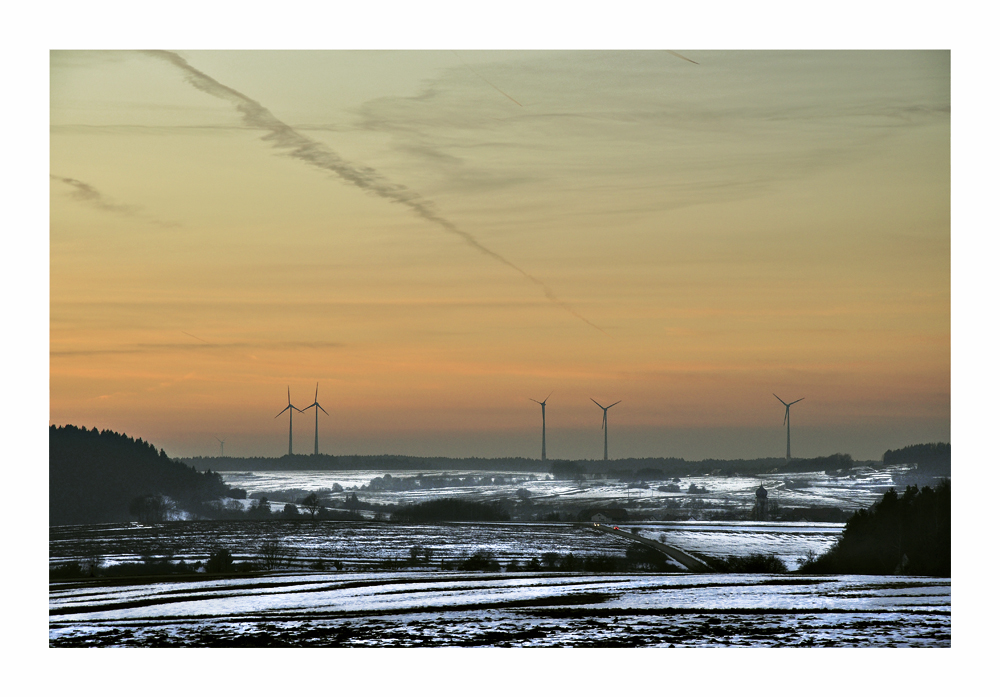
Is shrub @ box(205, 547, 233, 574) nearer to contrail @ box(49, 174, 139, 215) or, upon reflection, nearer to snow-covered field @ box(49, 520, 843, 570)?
snow-covered field @ box(49, 520, 843, 570)

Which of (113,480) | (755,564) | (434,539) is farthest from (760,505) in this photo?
(113,480)

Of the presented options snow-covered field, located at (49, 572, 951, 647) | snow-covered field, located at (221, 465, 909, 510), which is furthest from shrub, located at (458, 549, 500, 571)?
snow-covered field, located at (221, 465, 909, 510)

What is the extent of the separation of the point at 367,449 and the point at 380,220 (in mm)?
Result: 3643

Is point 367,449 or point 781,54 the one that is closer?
point 781,54

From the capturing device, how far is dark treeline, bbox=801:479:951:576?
12250 millimetres

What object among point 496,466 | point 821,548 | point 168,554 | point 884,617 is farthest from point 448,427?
point 884,617

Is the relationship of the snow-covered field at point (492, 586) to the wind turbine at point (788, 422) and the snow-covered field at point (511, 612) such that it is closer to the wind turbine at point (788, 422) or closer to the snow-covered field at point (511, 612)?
the snow-covered field at point (511, 612)

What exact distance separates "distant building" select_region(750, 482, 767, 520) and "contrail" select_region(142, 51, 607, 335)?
354 centimetres

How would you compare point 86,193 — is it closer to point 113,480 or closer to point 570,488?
point 113,480

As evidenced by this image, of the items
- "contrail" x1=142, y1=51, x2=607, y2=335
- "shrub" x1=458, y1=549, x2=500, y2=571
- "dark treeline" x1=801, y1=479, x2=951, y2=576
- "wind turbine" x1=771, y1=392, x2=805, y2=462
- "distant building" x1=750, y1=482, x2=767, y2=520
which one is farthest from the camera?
"distant building" x1=750, y1=482, x2=767, y2=520

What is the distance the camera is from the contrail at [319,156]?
12.7m

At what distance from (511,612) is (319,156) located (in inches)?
276
